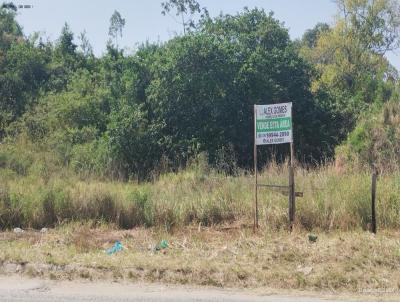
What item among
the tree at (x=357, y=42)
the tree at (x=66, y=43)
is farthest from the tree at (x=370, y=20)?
the tree at (x=66, y=43)

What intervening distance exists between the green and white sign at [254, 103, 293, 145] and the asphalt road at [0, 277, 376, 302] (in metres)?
3.71

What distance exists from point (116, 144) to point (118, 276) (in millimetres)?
11924

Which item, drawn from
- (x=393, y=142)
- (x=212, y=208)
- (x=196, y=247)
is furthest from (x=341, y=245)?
(x=393, y=142)

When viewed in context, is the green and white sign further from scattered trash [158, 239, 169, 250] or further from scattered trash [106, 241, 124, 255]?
scattered trash [106, 241, 124, 255]

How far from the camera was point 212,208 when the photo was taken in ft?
34.9

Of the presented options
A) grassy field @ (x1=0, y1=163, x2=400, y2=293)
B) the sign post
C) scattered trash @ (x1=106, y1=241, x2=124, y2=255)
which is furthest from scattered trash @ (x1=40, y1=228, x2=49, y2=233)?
the sign post

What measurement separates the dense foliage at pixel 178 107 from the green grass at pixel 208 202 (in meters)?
2.70

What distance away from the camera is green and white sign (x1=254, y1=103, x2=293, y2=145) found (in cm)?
943

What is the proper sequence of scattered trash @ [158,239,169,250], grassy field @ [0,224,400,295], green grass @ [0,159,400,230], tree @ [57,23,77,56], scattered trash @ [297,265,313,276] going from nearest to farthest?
grassy field @ [0,224,400,295], scattered trash @ [297,265,313,276], scattered trash @ [158,239,169,250], green grass @ [0,159,400,230], tree @ [57,23,77,56]

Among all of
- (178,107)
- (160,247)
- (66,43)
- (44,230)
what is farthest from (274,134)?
(66,43)

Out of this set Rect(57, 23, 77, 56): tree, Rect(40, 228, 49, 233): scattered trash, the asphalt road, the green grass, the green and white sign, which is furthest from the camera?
Rect(57, 23, 77, 56): tree

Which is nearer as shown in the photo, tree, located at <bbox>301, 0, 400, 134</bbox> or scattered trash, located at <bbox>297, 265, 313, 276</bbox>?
scattered trash, located at <bbox>297, 265, 313, 276</bbox>

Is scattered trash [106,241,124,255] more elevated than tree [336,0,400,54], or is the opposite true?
tree [336,0,400,54]

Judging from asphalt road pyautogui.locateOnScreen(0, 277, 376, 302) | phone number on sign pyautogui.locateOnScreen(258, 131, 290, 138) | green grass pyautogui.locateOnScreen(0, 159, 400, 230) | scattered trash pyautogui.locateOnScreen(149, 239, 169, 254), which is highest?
phone number on sign pyautogui.locateOnScreen(258, 131, 290, 138)
